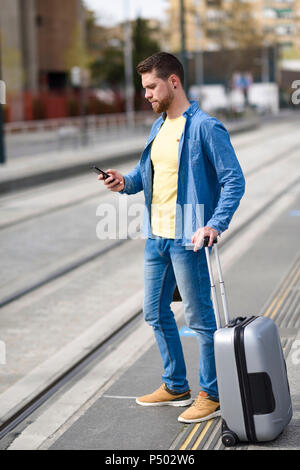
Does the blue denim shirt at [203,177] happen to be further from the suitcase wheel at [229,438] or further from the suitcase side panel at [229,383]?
the suitcase wheel at [229,438]

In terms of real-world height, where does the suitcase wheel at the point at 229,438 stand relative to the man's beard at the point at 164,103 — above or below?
below

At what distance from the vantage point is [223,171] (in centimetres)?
454

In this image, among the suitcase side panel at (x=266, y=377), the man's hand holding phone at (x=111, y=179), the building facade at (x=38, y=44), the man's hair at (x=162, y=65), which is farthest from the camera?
the building facade at (x=38, y=44)

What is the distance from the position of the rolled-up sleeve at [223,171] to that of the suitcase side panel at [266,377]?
0.55 metres

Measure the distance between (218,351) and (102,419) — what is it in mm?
937

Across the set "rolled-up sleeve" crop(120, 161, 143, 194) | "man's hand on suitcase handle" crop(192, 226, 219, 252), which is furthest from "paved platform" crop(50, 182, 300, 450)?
"rolled-up sleeve" crop(120, 161, 143, 194)

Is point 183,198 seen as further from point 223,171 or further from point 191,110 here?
point 191,110

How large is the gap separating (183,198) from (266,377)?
1035 millimetres

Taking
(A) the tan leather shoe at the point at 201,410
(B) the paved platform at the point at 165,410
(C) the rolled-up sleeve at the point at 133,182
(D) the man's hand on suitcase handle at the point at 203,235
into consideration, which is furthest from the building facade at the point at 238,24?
(D) the man's hand on suitcase handle at the point at 203,235

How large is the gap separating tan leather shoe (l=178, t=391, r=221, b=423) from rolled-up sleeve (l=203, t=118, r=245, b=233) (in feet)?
3.12

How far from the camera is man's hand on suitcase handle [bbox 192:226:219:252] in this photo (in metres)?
4.38

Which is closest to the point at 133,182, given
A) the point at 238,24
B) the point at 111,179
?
the point at 111,179

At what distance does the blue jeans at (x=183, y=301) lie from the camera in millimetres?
4664

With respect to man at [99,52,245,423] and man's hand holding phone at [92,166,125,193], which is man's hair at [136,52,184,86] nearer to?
man at [99,52,245,423]
